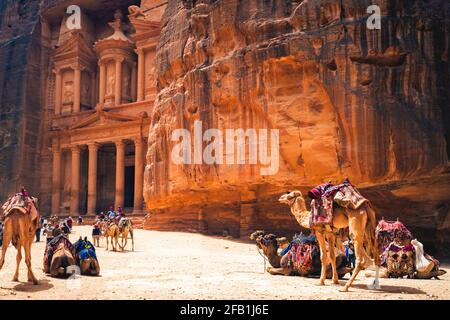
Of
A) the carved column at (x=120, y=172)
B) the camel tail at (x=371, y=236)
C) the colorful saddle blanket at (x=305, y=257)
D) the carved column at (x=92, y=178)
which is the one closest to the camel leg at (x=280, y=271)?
the colorful saddle blanket at (x=305, y=257)

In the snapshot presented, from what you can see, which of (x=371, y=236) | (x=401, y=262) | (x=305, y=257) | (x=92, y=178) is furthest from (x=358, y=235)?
(x=92, y=178)

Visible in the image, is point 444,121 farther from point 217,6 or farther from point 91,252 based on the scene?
point 91,252

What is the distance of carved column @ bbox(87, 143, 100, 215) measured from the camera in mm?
42531

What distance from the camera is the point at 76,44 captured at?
48000 millimetres

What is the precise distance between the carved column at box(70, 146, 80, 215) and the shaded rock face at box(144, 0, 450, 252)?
847 inches

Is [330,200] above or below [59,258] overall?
above

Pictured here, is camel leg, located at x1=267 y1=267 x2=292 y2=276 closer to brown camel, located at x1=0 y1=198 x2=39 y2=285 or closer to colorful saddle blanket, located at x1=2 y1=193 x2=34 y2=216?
brown camel, located at x1=0 y1=198 x2=39 y2=285

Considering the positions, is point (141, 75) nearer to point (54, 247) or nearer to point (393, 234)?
point (54, 247)

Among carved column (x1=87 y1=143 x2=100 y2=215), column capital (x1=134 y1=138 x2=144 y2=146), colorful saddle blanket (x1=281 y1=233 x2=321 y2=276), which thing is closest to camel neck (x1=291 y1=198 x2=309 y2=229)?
colorful saddle blanket (x1=281 y1=233 x2=321 y2=276)

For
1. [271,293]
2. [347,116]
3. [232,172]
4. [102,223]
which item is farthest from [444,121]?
[102,223]

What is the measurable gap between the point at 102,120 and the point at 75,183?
6250 mm

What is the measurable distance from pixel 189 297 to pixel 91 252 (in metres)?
4.93

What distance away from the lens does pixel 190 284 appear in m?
10.5

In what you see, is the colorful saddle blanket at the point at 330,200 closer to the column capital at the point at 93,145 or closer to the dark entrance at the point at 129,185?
the column capital at the point at 93,145
